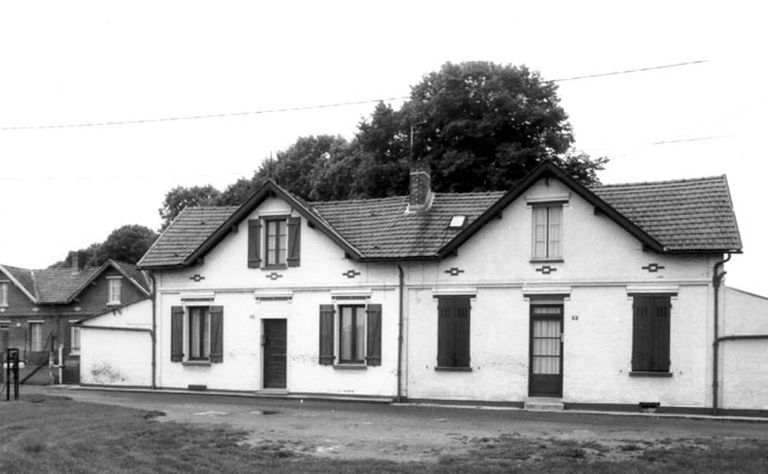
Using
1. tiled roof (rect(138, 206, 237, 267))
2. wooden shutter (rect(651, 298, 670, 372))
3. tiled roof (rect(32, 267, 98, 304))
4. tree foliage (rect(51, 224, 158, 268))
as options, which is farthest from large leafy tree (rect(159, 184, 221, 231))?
wooden shutter (rect(651, 298, 670, 372))

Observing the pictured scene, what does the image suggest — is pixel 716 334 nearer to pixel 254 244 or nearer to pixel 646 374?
pixel 646 374

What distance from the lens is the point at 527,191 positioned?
82.6 ft

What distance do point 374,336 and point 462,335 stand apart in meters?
2.84

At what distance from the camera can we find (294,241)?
1110 inches

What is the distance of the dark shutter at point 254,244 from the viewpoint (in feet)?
94.1

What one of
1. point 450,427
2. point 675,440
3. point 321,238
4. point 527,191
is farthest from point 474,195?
point 675,440

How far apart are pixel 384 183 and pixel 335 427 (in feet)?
89.4

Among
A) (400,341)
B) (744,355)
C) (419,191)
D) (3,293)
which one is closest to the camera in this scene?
(744,355)

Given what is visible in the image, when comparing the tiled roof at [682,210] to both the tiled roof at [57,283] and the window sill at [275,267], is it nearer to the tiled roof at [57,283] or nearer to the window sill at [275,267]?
the window sill at [275,267]

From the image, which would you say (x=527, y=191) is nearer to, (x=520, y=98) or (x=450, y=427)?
(x=450, y=427)

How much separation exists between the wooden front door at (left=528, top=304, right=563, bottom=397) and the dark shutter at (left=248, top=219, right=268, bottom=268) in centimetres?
937

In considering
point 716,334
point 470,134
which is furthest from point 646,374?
point 470,134

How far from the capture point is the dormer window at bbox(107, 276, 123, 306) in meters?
51.8

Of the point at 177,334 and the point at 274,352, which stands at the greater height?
the point at 177,334
